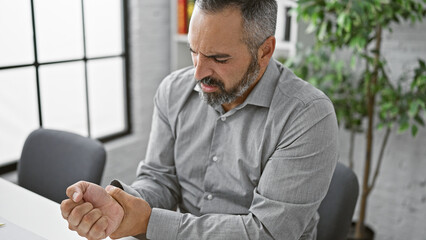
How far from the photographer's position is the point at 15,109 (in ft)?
7.90

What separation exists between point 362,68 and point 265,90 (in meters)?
1.42

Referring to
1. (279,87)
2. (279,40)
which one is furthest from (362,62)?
(279,87)

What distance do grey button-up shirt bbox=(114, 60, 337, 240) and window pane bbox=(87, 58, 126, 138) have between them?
145 cm

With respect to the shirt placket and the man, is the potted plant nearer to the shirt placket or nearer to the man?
the man

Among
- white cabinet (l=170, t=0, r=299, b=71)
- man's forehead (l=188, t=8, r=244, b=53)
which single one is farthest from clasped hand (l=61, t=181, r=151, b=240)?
white cabinet (l=170, t=0, r=299, b=71)

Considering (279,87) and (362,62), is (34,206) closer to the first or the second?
(279,87)

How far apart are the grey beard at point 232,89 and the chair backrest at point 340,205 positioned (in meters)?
0.41

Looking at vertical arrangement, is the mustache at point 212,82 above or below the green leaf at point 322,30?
below

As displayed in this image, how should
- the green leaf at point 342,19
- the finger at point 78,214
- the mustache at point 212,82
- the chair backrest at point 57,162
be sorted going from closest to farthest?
the finger at point 78,214 < the mustache at point 212,82 < the chair backrest at point 57,162 < the green leaf at point 342,19

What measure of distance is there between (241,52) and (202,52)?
109mm

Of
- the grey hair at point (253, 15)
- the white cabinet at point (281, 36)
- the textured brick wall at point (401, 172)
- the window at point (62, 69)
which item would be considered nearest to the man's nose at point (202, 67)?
the grey hair at point (253, 15)

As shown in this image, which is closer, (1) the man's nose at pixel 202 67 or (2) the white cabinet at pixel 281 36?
(1) the man's nose at pixel 202 67

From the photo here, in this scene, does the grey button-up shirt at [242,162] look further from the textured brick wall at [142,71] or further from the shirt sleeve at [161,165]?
the textured brick wall at [142,71]

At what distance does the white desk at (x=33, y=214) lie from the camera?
1.22 metres
